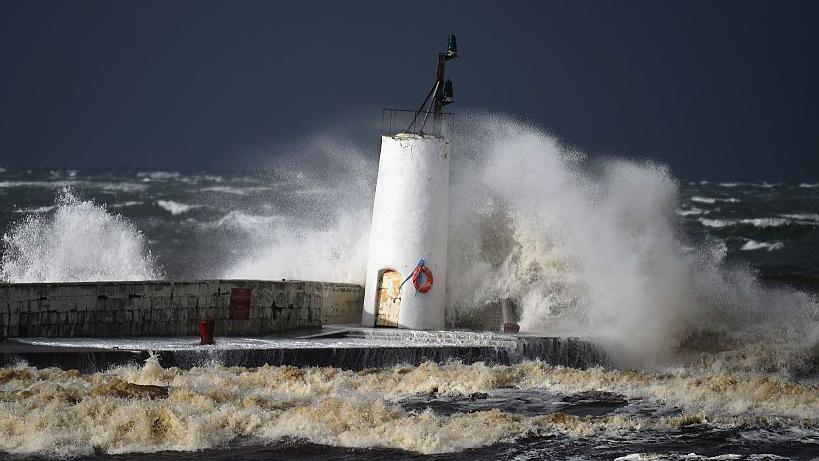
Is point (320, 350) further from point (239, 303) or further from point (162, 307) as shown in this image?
point (162, 307)

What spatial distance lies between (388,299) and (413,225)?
3.62 ft

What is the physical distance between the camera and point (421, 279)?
1727 centimetres

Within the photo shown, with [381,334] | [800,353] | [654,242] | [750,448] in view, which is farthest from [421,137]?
[750,448]

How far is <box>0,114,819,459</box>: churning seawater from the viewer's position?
11039 millimetres

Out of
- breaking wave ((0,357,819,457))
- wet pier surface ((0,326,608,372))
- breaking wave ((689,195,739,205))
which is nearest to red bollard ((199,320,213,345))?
wet pier surface ((0,326,608,372))

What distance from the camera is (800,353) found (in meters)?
17.7

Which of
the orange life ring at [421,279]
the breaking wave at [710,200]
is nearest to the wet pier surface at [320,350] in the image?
the orange life ring at [421,279]

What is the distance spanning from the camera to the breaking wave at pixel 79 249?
23.2 metres

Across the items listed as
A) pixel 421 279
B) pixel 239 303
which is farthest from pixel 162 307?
pixel 421 279

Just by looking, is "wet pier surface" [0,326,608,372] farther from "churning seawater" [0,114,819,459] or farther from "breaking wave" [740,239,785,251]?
"breaking wave" [740,239,785,251]

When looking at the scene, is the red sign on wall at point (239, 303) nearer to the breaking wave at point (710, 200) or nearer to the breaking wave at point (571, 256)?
the breaking wave at point (571, 256)

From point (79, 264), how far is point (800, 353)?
1329 centimetres

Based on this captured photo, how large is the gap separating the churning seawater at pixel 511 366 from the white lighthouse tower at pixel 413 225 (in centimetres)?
103

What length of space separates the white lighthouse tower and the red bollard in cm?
316
